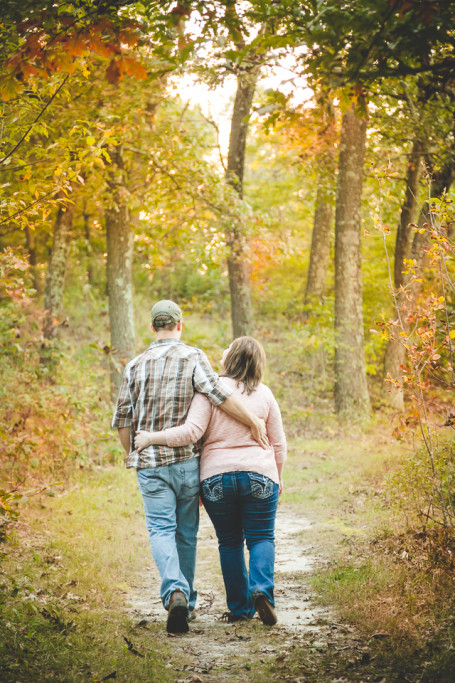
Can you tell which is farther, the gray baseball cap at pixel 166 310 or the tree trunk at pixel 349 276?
the tree trunk at pixel 349 276

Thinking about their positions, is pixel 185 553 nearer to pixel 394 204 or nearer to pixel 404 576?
pixel 404 576

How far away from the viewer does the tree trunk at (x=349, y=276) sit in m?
13.9

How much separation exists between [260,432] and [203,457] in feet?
1.45

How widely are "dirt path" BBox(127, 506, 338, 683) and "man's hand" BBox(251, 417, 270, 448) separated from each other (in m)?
1.21

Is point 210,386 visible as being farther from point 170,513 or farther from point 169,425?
point 170,513

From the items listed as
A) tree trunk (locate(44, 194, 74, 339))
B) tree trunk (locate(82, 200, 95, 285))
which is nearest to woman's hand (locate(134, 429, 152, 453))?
tree trunk (locate(44, 194, 74, 339))

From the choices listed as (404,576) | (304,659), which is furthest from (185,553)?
(404,576)

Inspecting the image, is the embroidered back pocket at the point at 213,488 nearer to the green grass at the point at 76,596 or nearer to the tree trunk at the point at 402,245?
the green grass at the point at 76,596

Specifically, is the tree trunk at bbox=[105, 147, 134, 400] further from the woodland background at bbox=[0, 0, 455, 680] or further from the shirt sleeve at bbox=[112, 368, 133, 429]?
the shirt sleeve at bbox=[112, 368, 133, 429]

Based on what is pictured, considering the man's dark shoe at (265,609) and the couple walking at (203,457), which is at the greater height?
the couple walking at (203,457)

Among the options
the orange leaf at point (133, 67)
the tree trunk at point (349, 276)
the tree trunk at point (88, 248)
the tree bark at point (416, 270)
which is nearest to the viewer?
the orange leaf at point (133, 67)

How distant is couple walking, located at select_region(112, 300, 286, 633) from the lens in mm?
4371

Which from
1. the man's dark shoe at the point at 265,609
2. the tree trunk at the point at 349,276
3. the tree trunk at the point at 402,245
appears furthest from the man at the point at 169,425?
the tree trunk at the point at 402,245

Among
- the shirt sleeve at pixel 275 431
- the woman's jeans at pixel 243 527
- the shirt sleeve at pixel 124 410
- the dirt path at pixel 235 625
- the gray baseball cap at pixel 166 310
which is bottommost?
the dirt path at pixel 235 625
